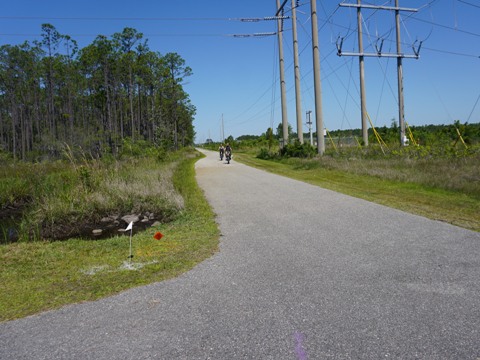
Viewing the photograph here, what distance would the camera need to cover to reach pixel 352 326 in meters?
3.40

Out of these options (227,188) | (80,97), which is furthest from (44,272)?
(80,97)

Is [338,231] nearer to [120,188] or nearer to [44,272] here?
[44,272]

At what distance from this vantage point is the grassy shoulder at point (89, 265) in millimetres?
4343

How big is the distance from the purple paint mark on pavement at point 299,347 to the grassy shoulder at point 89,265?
84.5 inches

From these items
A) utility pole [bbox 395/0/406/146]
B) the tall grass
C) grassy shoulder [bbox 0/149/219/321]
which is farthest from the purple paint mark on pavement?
utility pole [bbox 395/0/406/146]

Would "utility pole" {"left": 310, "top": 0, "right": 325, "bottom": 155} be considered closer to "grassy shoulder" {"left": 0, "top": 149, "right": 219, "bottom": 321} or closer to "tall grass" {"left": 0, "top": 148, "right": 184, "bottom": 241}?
"tall grass" {"left": 0, "top": 148, "right": 184, "bottom": 241}

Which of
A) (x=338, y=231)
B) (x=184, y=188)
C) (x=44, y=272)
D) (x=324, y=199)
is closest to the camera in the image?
(x=44, y=272)

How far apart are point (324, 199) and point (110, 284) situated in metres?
7.44

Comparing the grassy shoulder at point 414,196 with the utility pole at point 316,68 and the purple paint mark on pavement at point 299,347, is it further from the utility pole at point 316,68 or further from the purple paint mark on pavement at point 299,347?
the utility pole at point 316,68

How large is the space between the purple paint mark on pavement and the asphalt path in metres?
0.02

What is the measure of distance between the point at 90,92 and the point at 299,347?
6197cm

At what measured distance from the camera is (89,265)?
5559 mm

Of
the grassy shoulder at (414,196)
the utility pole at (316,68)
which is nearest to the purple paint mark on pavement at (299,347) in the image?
the grassy shoulder at (414,196)

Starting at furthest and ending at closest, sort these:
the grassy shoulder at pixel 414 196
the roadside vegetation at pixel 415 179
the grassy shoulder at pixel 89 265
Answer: the roadside vegetation at pixel 415 179, the grassy shoulder at pixel 414 196, the grassy shoulder at pixel 89 265
